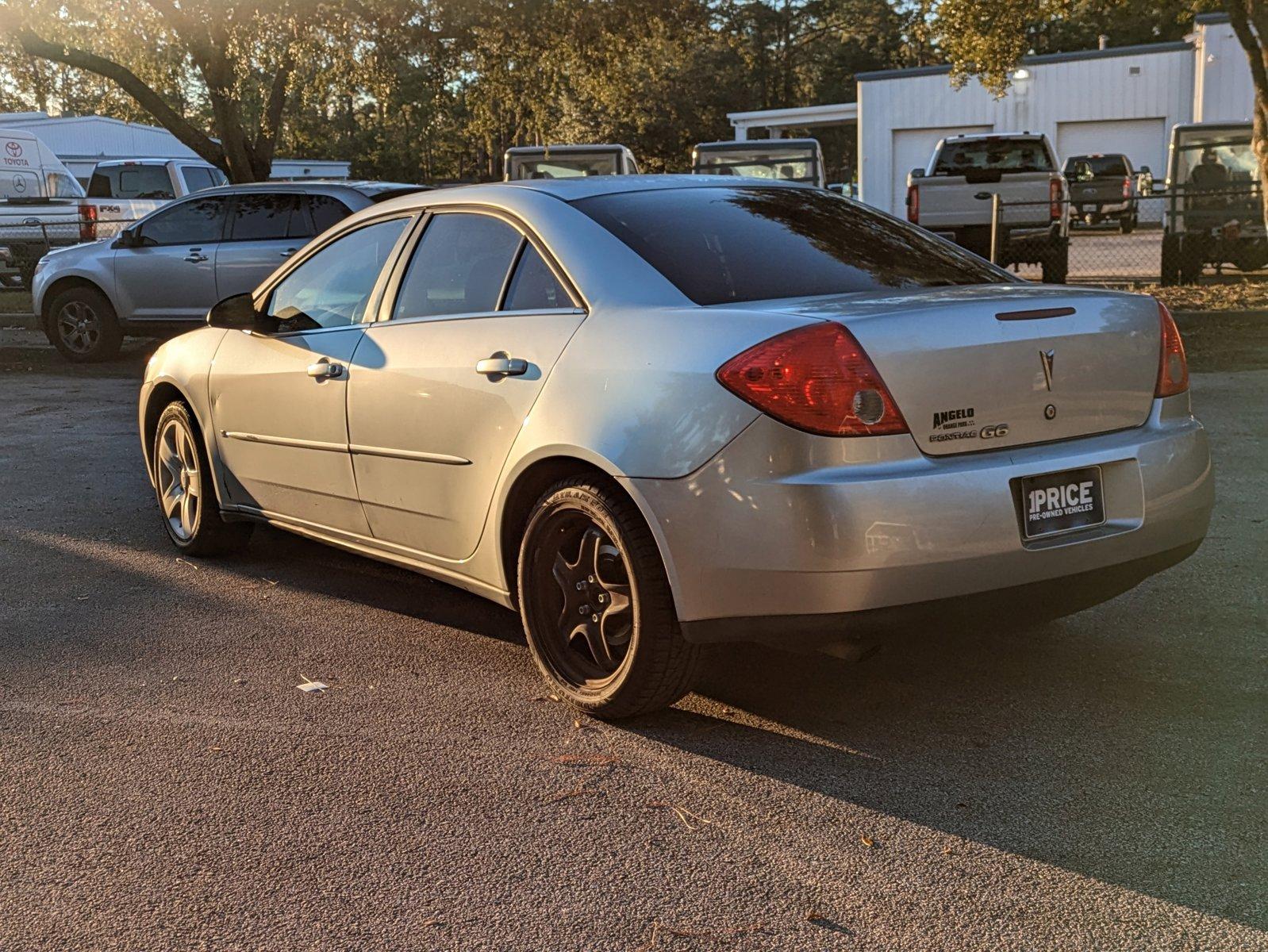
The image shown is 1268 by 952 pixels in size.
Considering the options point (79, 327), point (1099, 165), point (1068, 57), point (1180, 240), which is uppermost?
point (1068, 57)

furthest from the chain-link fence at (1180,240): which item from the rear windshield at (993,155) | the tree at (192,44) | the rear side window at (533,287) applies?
the rear side window at (533,287)

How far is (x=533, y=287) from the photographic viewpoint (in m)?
4.46

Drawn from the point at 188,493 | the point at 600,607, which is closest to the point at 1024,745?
the point at 600,607

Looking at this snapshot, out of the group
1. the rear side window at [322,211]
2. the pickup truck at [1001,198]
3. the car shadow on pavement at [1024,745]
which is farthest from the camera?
the pickup truck at [1001,198]

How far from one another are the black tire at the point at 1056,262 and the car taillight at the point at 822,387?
47.3 feet

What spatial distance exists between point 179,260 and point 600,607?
10.9m

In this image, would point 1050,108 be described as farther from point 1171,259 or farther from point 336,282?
point 336,282

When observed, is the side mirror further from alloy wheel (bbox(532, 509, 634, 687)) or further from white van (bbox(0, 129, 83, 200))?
white van (bbox(0, 129, 83, 200))

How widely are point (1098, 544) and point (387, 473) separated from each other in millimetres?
2359

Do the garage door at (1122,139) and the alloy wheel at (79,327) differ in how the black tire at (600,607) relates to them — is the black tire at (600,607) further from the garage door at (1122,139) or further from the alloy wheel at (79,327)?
the garage door at (1122,139)

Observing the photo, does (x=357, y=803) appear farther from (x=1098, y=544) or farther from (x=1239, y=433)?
(x=1239, y=433)

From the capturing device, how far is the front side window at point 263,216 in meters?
13.1

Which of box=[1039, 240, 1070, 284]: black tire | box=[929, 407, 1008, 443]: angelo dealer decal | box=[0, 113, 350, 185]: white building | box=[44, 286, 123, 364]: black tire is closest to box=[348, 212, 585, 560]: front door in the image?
box=[929, 407, 1008, 443]: angelo dealer decal

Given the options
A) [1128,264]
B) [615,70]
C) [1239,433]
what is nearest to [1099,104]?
[1128,264]
